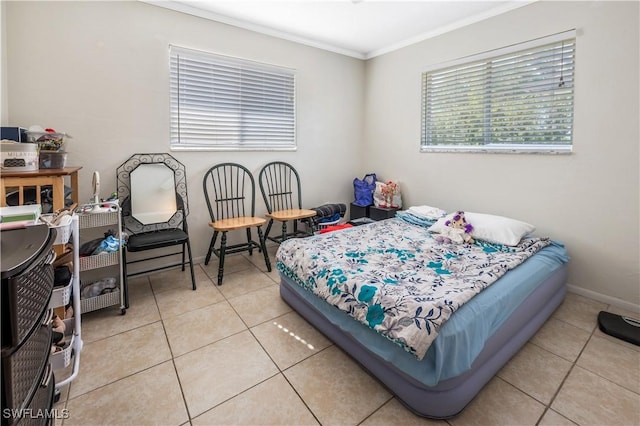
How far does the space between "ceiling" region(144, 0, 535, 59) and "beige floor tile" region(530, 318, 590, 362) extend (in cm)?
274

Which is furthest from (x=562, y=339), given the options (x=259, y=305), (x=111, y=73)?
(x=111, y=73)

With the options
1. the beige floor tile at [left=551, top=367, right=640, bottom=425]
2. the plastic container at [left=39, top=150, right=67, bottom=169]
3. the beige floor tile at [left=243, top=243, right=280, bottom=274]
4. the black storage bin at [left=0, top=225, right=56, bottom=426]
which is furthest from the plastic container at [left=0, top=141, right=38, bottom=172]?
the beige floor tile at [left=551, top=367, right=640, bottom=425]

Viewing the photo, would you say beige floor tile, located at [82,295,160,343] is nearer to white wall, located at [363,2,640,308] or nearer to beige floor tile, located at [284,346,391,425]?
beige floor tile, located at [284,346,391,425]

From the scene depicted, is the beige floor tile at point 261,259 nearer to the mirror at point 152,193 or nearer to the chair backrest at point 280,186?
the chair backrest at point 280,186

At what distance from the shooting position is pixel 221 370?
1.74 meters

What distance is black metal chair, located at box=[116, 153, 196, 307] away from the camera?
2743mm

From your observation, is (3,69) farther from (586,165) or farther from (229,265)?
(586,165)

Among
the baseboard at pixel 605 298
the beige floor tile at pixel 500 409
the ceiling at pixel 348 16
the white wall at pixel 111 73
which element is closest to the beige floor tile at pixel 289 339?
the beige floor tile at pixel 500 409

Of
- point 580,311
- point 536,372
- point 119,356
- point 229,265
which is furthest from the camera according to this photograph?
point 229,265

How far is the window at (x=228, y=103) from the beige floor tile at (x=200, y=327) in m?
1.69

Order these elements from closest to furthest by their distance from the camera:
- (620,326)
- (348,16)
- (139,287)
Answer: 1. (620,326)
2. (139,287)
3. (348,16)

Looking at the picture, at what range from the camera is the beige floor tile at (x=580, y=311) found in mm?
2223

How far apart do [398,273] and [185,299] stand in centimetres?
176

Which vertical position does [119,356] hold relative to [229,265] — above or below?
below
